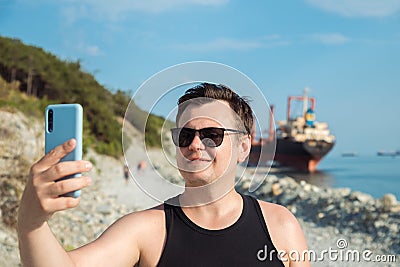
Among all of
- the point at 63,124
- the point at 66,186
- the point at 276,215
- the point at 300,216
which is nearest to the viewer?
the point at 66,186

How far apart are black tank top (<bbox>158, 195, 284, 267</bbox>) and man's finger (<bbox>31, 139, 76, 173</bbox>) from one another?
595 mm

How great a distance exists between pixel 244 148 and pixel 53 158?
0.80m

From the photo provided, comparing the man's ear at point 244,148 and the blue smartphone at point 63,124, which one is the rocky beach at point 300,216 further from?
the blue smartphone at point 63,124

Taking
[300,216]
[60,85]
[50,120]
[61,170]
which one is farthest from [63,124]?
[60,85]

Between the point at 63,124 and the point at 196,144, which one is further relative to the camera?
the point at 196,144

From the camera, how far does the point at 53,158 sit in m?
1.00

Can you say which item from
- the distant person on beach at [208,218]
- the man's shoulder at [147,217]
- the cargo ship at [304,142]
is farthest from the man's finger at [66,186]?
the cargo ship at [304,142]

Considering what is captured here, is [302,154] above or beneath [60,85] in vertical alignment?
beneath

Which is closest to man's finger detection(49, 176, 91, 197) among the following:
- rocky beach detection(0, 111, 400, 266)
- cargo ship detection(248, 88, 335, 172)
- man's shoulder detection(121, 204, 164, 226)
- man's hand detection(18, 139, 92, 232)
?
man's hand detection(18, 139, 92, 232)

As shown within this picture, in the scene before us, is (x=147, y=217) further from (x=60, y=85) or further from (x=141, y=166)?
(x=60, y=85)

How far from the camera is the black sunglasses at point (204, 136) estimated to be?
153 cm

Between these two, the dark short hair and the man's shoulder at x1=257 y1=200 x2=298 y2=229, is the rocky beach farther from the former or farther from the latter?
the dark short hair

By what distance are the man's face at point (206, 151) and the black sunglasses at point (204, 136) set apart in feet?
0.03

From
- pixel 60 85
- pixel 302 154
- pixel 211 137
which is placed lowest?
pixel 302 154
